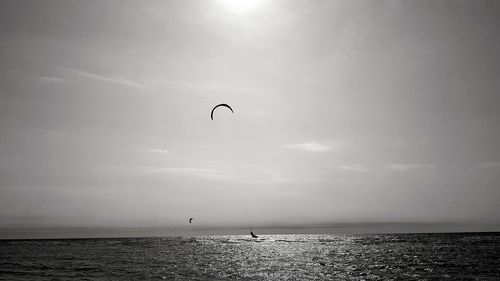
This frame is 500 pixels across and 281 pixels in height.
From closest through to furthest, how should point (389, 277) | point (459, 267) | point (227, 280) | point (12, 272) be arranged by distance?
1. point (227, 280)
2. point (389, 277)
3. point (12, 272)
4. point (459, 267)

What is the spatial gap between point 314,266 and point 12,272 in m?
33.4

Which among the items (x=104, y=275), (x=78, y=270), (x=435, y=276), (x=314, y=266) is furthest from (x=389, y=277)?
(x=78, y=270)

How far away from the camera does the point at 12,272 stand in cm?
3722

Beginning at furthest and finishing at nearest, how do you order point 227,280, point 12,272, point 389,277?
point 12,272, point 389,277, point 227,280

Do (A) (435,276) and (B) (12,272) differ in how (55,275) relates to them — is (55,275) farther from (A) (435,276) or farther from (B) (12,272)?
(A) (435,276)

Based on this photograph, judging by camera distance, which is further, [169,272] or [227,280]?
[169,272]

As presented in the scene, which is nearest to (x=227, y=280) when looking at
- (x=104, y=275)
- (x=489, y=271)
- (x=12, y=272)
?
(x=104, y=275)

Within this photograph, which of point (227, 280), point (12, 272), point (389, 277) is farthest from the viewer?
point (12, 272)

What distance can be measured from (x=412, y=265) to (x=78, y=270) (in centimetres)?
4028

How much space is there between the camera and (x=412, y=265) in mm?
44844

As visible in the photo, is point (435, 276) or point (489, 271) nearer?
point (435, 276)

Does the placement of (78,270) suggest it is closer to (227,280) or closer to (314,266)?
(227,280)

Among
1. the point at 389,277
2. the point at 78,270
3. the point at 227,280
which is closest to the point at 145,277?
the point at 227,280

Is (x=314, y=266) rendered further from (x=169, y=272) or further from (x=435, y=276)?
(x=169, y=272)
